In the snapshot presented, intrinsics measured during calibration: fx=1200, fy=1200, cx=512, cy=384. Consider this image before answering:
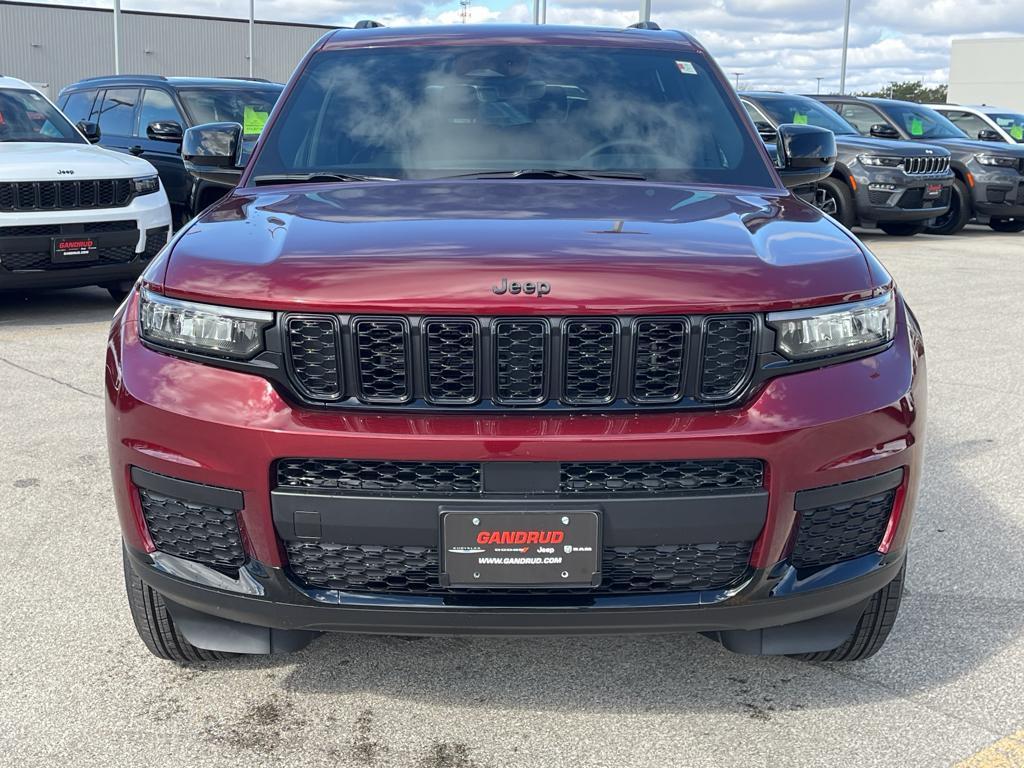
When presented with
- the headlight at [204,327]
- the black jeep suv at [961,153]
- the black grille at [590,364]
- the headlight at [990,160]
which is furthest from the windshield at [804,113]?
the headlight at [204,327]

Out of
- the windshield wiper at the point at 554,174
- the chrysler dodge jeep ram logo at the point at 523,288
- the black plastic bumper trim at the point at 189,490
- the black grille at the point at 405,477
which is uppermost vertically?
the windshield wiper at the point at 554,174

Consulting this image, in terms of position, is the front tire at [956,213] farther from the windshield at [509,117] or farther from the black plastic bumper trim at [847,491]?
the black plastic bumper trim at [847,491]

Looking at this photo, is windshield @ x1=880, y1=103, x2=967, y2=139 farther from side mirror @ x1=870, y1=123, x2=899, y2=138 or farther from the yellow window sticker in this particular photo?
the yellow window sticker

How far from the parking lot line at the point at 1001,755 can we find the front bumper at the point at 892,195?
39.6 feet

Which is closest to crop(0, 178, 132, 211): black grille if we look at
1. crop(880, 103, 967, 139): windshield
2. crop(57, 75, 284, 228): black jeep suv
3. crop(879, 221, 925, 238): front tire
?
crop(57, 75, 284, 228): black jeep suv

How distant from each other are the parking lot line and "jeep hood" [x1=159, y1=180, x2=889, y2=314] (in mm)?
1102

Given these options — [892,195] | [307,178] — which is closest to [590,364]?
[307,178]

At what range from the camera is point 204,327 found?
2.63 meters

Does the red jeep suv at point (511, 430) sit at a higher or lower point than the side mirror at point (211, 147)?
lower

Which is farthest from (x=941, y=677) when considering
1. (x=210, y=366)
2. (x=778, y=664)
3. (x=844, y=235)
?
(x=210, y=366)

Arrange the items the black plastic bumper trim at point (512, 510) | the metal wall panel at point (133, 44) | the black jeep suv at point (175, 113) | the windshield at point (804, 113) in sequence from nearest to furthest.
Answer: the black plastic bumper trim at point (512, 510), the black jeep suv at point (175, 113), the windshield at point (804, 113), the metal wall panel at point (133, 44)

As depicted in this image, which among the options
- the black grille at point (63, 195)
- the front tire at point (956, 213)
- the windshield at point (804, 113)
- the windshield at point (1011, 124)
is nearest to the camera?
the black grille at point (63, 195)

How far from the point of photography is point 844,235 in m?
3.08

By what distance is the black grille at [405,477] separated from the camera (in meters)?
2.48
